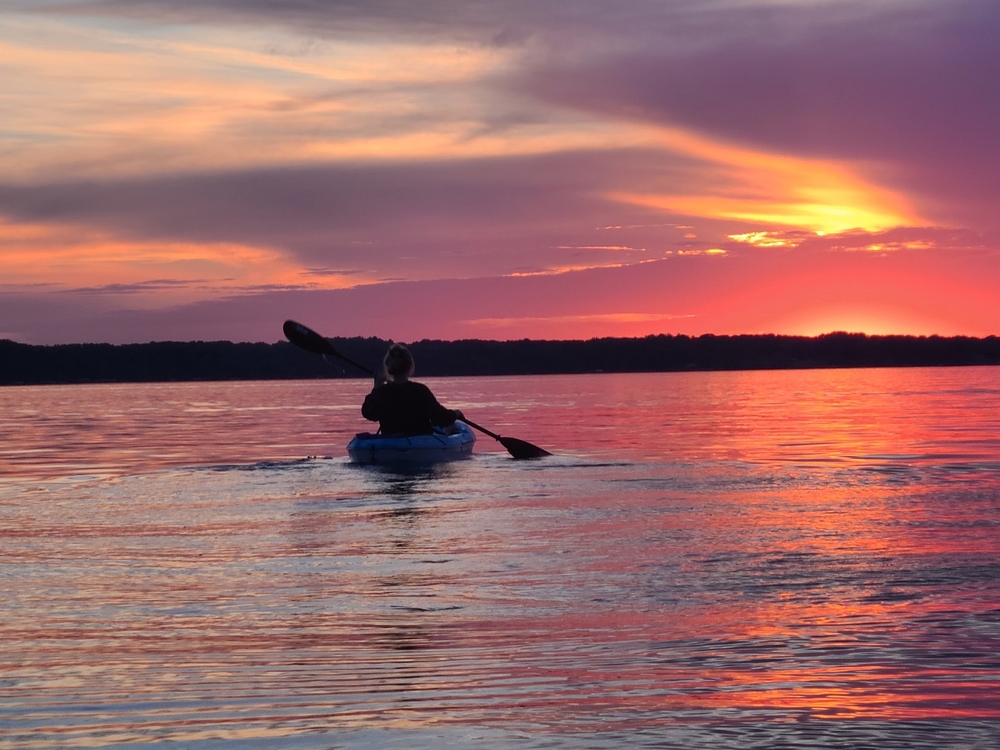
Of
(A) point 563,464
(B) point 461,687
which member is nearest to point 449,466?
(A) point 563,464

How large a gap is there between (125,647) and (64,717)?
130 cm

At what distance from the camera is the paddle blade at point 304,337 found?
23.3 meters

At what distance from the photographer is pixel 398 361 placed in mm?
17906

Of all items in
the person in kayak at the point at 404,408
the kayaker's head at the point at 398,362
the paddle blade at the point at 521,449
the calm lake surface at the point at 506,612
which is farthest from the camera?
the paddle blade at the point at 521,449

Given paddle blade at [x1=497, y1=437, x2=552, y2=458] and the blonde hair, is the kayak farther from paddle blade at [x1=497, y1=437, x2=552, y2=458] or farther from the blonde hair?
paddle blade at [x1=497, y1=437, x2=552, y2=458]

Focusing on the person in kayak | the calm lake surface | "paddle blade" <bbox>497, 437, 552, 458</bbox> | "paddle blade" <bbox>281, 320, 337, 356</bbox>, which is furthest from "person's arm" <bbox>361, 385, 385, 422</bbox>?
"paddle blade" <bbox>281, 320, 337, 356</bbox>

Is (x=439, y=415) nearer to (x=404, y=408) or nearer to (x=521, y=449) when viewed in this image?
(x=404, y=408)

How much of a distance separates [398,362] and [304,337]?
6.04m

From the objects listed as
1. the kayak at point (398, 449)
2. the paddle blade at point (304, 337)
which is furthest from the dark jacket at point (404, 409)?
the paddle blade at point (304, 337)

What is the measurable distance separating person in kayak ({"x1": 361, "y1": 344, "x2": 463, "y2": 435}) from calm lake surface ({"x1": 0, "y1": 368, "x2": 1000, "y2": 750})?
2.24 meters

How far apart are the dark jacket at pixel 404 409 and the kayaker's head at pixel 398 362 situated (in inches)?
13.7


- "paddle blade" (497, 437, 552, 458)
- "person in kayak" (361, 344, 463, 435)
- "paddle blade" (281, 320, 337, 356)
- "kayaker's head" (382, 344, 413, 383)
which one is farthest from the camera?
"paddle blade" (281, 320, 337, 356)

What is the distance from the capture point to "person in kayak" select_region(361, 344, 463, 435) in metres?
18.4

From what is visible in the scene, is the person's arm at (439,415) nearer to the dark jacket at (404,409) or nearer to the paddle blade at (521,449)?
the dark jacket at (404,409)
